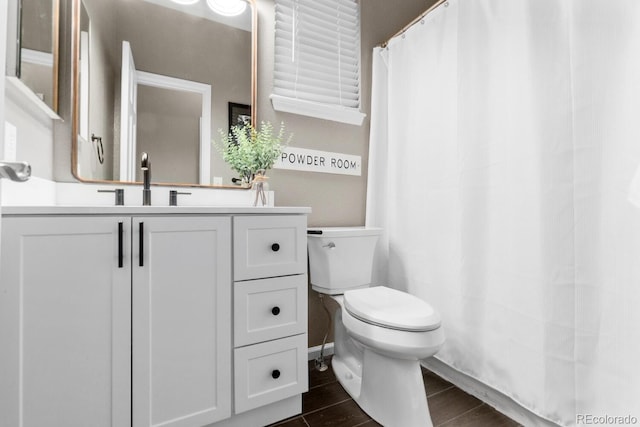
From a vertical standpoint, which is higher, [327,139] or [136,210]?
[327,139]

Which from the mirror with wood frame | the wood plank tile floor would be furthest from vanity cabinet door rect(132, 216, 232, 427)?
the mirror with wood frame

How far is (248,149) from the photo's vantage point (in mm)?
1537

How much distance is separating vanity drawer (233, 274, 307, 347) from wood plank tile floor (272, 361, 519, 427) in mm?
378

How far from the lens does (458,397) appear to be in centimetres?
145

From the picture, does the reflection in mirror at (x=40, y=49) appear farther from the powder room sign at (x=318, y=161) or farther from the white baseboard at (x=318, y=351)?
the white baseboard at (x=318, y=351)

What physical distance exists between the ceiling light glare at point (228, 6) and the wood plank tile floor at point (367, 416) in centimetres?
193

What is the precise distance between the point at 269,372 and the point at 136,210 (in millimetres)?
761

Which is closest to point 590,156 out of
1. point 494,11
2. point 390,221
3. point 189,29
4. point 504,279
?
point 504,279

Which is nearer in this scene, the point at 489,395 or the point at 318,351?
the point at 489,395

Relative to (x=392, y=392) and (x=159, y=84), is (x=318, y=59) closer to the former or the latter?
(x=159, y=84)

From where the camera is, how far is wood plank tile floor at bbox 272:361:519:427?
4.20 feet

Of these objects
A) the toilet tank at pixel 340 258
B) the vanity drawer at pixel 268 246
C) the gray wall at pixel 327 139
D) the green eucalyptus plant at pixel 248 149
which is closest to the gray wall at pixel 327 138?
the gray wall at pixel 327 139

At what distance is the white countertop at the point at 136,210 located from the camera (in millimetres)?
890

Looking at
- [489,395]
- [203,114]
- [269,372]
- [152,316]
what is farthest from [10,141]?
[489,395]
